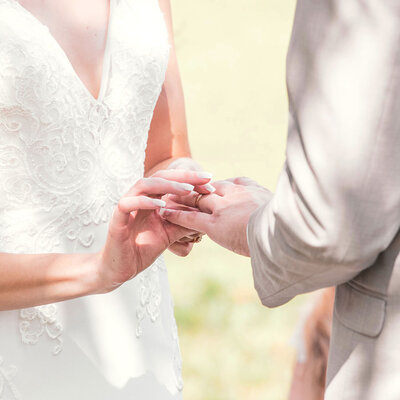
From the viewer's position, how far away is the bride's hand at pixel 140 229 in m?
1.85

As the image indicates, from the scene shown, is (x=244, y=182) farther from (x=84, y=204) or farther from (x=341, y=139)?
(x=341, y=139)

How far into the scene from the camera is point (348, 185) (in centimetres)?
115

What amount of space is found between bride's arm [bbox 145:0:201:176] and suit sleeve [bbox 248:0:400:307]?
1.40 meters

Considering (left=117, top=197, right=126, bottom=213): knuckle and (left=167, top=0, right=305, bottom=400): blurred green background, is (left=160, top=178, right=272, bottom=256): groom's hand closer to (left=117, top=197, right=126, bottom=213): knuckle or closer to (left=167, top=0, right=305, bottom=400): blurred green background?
(left=117, top=197, right=126, bottom=213): knuckle

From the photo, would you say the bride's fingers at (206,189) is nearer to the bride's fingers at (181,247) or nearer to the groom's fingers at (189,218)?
the groom's fingers at (189,218)

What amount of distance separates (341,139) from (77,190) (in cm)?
122

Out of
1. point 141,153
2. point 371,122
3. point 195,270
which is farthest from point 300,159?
point 195,270

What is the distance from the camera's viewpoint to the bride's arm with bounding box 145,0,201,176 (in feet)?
8.63

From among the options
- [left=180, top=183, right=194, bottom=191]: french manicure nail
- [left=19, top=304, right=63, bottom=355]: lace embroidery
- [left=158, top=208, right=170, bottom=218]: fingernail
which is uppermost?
[left=180, top=183, right=194, bottom=191]: french manicure nail

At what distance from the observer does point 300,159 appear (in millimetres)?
1202

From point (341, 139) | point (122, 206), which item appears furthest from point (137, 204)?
point (341, 139)

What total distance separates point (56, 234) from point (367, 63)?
1.29 meters

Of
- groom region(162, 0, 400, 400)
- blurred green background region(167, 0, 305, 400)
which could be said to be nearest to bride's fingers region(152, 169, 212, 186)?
groom region(162, 0, 400, 400)

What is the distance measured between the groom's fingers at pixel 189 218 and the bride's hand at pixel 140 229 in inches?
1.4
